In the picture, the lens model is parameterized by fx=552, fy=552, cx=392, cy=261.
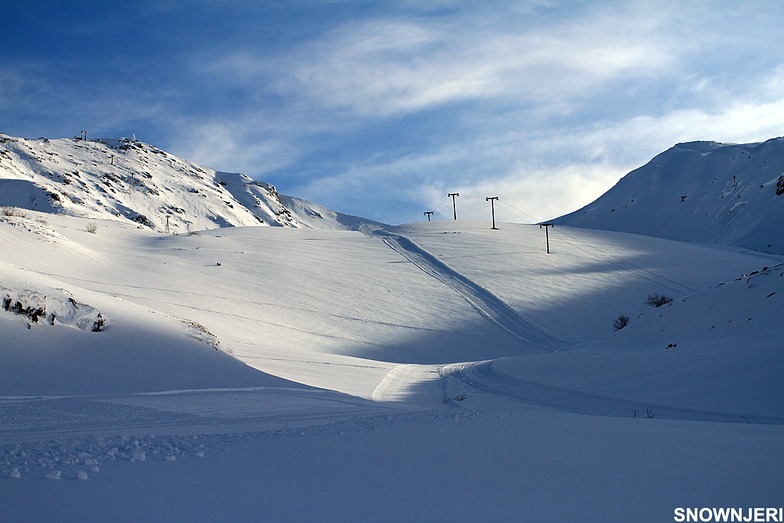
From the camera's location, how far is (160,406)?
26.2 ft

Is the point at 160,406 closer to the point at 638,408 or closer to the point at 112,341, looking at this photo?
the point at 112,341

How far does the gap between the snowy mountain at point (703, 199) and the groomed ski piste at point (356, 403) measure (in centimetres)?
6838

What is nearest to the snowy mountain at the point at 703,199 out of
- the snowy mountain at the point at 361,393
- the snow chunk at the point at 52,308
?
the snowy mountain at the point at 361,393

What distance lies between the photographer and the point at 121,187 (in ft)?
291

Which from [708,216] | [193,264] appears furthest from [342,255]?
[708,216]

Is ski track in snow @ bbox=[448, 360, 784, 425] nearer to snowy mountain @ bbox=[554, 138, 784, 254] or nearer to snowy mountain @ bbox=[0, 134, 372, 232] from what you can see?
snowy mountain @ bbox=[0, 134, 372, 232]

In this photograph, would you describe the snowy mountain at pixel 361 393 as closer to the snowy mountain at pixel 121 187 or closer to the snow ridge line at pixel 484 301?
the snow ridge line at pixel 484 301

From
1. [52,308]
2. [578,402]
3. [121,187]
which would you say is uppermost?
[121,187]

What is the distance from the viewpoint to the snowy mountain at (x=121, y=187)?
65750 mm

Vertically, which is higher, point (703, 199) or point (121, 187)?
point (703, 199)

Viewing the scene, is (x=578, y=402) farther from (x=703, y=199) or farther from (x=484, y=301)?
(x=703, y=199)

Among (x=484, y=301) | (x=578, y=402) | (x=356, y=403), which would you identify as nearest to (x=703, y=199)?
→ (x=484, y=301)

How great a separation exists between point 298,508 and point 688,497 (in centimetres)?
254

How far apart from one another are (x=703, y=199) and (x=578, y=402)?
11167 centimetres
